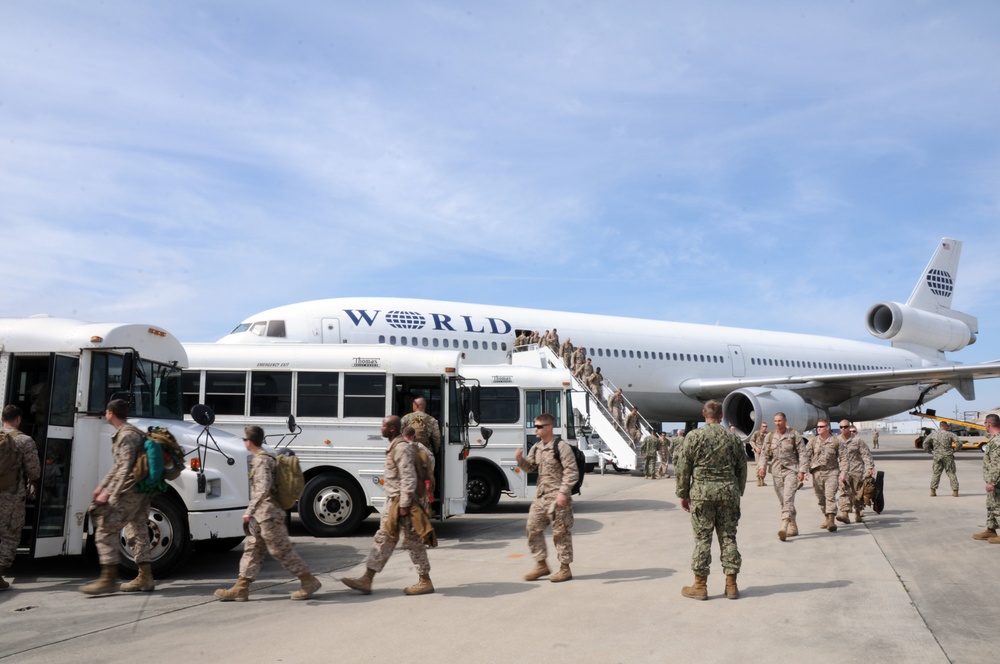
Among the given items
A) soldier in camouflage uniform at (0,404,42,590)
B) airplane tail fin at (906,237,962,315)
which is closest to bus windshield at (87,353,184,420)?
soldier in camouflage uniform at (0,404,42,590)

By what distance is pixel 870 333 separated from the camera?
3447cm

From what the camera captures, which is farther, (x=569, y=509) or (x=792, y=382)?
(x=792, y=382)

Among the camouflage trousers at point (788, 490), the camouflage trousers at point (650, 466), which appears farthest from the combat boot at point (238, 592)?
the camouflage trousers at point (650, 466)

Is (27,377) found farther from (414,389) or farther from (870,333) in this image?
(870,333)

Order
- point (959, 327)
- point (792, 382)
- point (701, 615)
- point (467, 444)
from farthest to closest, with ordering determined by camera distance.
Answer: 1. point (959, 327)
2. point (792, 382)
3. point (467, 444)
4. point (701, 615)

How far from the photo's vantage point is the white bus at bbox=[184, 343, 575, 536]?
1098 centimetres

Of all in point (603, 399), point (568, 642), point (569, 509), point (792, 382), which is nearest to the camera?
point (568, 642)

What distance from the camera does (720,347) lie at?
98.9 feet

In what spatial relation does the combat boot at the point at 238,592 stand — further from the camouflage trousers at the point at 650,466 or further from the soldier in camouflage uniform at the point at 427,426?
the camouflage trousers at the point at 650,466

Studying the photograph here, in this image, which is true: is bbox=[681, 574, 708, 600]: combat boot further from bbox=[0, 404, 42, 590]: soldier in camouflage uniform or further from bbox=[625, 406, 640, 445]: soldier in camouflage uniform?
bbox=[625, 406, 640, 445]: soldier in camouflage uniform

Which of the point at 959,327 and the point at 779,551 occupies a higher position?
the point at 959,327

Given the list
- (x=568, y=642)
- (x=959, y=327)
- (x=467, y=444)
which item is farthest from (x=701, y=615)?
(x=959, y=327)

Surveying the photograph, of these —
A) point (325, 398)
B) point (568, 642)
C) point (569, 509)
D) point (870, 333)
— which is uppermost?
point (870, 333)

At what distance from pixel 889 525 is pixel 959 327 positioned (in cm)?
3046
